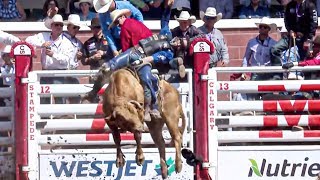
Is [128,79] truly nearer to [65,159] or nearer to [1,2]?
[65,159]

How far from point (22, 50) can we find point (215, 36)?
3279 millimetres

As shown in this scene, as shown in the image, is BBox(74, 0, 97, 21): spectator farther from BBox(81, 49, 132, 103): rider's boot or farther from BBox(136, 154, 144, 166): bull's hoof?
BBox(136, 154, 144, 166): bull's hoof

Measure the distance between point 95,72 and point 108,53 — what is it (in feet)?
1.29

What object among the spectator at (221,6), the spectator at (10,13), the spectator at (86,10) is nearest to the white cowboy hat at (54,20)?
the spectator at (86,10)

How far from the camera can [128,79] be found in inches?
561

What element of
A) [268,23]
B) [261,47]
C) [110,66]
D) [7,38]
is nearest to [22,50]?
[110,66]

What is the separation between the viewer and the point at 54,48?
16.8 metres

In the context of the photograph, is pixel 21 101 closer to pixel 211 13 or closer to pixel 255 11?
pixel 211 13

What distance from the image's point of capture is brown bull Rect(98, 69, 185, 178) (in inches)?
550

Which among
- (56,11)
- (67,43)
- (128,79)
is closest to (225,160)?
(128,79)

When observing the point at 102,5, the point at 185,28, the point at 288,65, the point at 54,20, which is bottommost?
the point at 288,65

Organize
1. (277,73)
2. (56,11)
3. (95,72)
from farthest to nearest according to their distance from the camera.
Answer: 1. (56,11)
2. (277,73)
3. (95,72)

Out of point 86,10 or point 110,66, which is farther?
point 86,10

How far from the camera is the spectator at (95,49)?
53.8 ft
